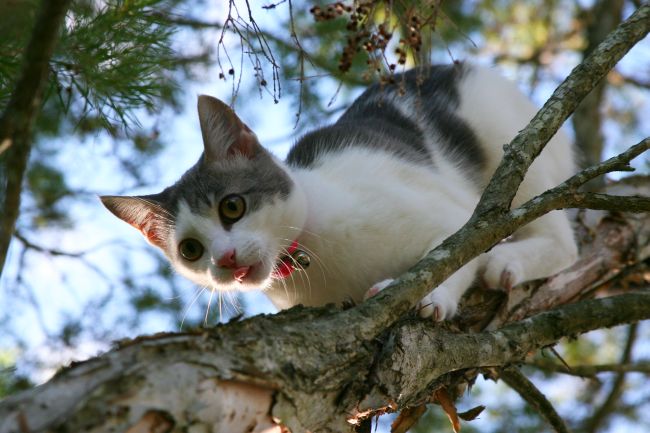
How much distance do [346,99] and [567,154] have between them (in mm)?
1741

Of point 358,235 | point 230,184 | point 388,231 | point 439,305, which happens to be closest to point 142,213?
point 230,184

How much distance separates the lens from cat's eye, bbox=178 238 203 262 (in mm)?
2820

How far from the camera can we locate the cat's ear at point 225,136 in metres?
2.87

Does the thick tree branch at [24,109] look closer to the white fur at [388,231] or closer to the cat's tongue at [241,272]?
the cat's tongue at [241,272]

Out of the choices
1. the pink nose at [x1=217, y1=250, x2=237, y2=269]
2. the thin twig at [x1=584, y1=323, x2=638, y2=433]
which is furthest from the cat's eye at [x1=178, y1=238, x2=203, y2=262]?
the thin twig at [x1=584, y1=323, x2=638, y2=433]

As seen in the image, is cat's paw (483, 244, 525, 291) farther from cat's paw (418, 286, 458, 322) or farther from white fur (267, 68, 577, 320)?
cat's paw (418, 286, 458, 322)

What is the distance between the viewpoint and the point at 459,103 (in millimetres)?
3789

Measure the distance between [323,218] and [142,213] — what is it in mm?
790

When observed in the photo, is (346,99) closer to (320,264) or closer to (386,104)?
(386,104)

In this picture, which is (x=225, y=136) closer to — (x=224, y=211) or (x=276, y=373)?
(x=224, y=211)

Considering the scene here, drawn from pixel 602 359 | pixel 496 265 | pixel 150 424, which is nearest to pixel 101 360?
pixel 150 424

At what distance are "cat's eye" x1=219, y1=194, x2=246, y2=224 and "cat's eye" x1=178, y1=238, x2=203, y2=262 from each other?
17 cm

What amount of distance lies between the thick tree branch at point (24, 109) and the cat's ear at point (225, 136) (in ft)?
5.02

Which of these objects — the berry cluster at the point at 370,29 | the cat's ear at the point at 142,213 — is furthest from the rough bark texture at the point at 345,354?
the cat's ear at the point at 142,213
